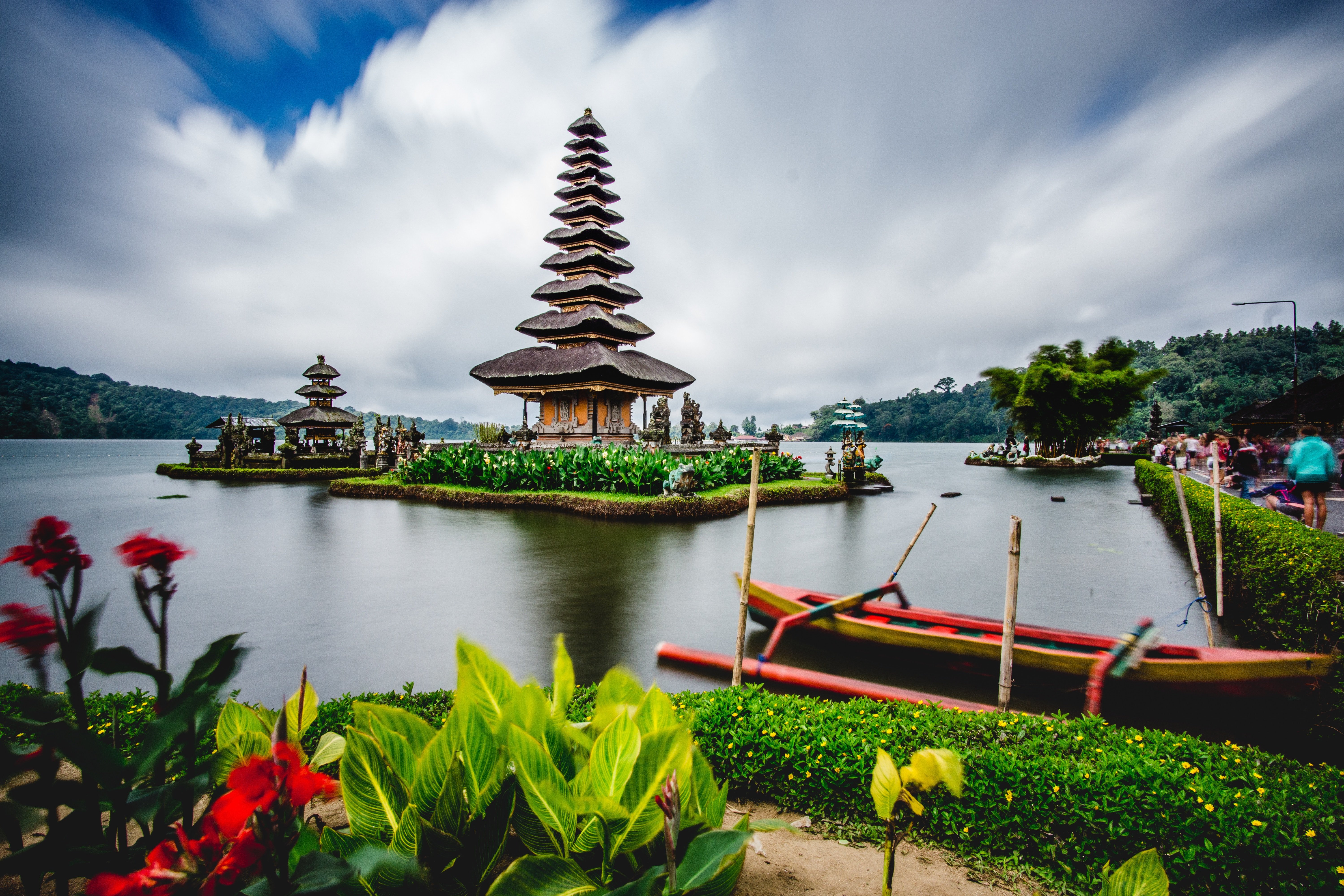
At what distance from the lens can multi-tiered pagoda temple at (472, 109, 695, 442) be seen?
25.5 m

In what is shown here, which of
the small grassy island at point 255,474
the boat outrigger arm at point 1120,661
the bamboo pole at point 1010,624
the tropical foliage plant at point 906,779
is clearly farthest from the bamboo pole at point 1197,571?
the small grassy island at point 255,474

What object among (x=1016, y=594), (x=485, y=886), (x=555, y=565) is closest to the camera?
(x=485, y=886)

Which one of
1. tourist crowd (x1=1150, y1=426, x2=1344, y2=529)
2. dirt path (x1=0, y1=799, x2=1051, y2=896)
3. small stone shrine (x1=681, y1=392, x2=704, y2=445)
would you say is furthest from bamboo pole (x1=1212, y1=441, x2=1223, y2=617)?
small stone shrine (x1=681, y1=392, x2=704, y2=445)

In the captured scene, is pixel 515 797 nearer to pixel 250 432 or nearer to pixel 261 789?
pixel 261 789

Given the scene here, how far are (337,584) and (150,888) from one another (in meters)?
8.71

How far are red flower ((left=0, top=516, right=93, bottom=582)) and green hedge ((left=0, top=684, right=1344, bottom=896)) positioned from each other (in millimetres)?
2347

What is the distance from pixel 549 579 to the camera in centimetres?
863

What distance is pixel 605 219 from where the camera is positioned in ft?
101

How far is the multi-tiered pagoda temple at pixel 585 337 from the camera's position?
25484 millimetres

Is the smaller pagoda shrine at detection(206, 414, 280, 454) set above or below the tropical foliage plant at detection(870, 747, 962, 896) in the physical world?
above

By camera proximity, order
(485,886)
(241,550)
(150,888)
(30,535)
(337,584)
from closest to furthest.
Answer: (150,888) < (30,535) < (485,886) < (337,584) < (241,550)

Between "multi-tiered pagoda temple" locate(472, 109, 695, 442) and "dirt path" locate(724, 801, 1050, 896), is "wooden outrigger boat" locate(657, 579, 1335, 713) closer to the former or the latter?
"dirt path" locate(724, 801, 1050, 896)

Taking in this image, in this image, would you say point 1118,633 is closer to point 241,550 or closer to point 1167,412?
point 241,550

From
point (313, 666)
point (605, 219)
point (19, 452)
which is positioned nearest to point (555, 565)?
point (313, 666)
